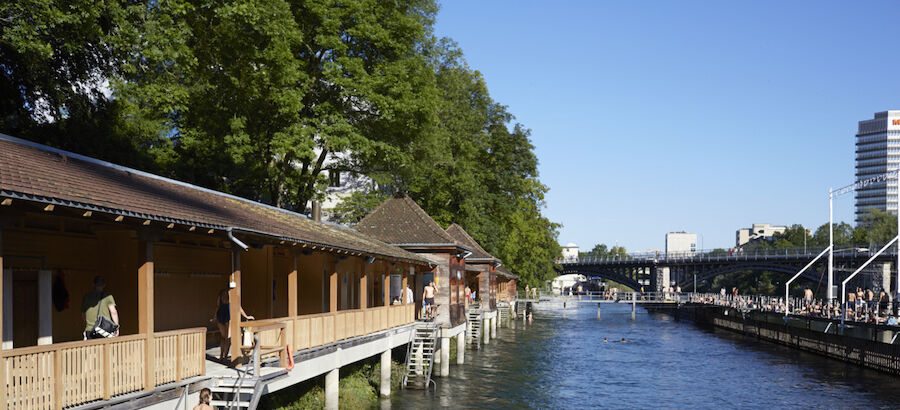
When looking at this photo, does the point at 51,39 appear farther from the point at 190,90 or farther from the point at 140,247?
the point at 140,247

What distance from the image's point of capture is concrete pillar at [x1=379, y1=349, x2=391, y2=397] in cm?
2725

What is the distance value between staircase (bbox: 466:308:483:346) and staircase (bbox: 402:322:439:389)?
55.5ft

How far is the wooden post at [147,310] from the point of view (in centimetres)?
1208

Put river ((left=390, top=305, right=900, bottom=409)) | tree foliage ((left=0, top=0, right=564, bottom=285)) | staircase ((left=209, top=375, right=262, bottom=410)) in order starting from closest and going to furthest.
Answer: staircase ((left=209, top=375, right=262, bottom=410)) → tree foliage ((left=0, top=0, right=564, bottom=285)) → river ((left=390, top=305, right=900, bottom=409))

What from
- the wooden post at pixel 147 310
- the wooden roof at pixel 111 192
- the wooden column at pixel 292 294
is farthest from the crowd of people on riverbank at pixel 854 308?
the wooden post at pixel 147 310

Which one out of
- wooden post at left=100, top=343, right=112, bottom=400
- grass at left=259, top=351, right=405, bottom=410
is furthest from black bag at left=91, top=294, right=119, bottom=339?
grass at left=259, top=351, right=405, bottom=410

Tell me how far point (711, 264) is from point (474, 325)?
8086 cm

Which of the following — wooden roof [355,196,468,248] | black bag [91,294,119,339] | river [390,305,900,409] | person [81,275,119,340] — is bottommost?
river [390,305,900,409]

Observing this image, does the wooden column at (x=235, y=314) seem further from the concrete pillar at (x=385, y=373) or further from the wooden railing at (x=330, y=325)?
the concrete pillar at (x=385, y=373)

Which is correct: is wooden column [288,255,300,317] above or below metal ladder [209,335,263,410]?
above

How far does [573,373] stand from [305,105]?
770 inches

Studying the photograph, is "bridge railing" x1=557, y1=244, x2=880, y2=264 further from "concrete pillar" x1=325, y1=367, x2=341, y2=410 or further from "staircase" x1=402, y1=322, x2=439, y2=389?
"concrete pillar" x1=325, y1=367, x2=341, y2=410

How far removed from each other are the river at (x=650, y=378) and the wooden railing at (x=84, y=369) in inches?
572

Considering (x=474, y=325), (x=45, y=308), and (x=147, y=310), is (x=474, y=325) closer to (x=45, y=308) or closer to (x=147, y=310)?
(x=45, y=308)
